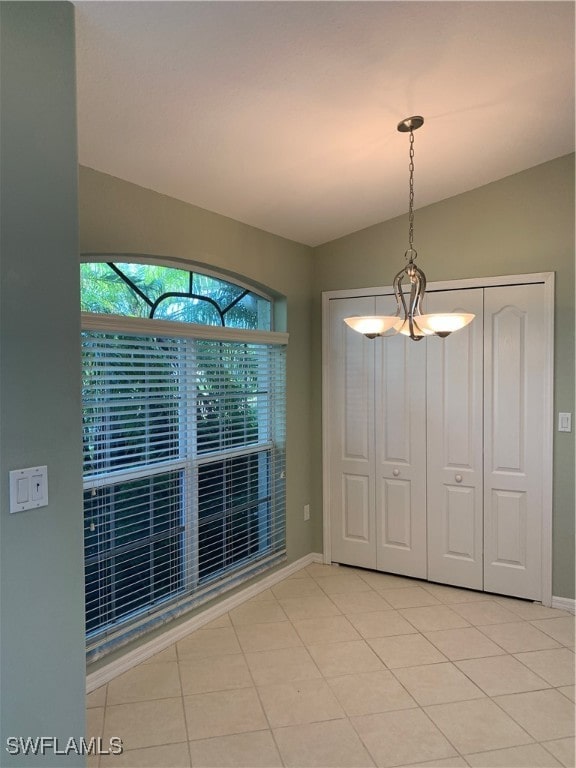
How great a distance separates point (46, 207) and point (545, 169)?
295 centimetres

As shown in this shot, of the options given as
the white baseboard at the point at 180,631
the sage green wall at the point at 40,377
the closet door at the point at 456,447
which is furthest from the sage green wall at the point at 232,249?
the closet door at the point at 456,447

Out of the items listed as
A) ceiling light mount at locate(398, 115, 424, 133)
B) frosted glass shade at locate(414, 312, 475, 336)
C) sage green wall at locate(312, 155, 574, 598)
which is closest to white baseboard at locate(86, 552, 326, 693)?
sage green wall at locate(312, 155, 574, 598)

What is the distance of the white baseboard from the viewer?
7.97ft

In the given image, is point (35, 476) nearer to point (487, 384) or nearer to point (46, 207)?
point (46, 207)

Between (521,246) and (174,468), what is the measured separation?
2.50m

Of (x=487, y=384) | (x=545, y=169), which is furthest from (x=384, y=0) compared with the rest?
(x=487, y=384)

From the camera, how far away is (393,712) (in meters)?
2.22

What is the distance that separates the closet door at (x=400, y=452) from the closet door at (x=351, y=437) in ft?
0.22

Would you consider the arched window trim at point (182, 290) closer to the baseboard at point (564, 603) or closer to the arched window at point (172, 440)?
the arched window at point (172, 440)

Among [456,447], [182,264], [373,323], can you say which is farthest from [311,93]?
[456,447]

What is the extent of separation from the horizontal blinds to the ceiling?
881 millimetres

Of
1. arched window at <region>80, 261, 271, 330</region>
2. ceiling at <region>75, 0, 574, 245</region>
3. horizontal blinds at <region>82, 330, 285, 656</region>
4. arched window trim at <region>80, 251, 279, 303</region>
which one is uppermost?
ceiling at <region>75, 0, 574, 245</region>

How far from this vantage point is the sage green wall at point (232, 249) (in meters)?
2.36

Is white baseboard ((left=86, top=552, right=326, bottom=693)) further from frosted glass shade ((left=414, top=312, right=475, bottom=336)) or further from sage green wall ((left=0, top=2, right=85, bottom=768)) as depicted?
frosted glass shade ((left=414, top=312, right=475, bottom=336))
